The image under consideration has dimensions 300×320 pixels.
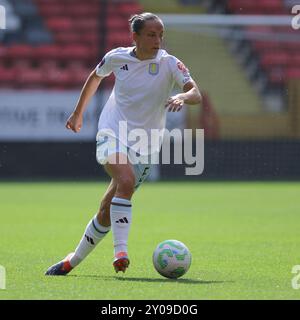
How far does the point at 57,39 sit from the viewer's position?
21.9 metres

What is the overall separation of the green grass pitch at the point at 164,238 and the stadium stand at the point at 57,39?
9.77 feet

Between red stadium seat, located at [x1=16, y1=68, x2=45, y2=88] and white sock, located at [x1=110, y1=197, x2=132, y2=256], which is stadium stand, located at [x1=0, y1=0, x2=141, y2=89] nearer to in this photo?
red stadium seat, located at [x1=16, y1=68, x2=45, y2=88]

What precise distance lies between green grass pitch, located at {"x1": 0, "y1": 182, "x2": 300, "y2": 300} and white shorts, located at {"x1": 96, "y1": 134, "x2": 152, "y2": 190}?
738mm

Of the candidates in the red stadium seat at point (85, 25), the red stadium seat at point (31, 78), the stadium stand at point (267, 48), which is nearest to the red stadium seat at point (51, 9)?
the red stadium seat at point (85, 25)

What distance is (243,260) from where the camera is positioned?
805cm

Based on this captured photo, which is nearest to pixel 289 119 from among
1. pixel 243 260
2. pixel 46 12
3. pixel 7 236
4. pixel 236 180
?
pixel 236 180

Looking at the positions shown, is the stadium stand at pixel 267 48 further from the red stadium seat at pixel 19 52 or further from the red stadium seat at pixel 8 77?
the red stadium seat at pixel 8 77

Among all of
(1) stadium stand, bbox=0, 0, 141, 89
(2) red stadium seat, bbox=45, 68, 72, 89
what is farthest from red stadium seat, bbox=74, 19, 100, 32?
(2) red stadium seat, bbox=45, 68, 72, 89

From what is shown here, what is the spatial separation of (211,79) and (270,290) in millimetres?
15460

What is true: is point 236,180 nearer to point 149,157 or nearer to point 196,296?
point 149,157

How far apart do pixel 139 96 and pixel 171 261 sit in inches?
50.1

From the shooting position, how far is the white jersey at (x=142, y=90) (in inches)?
284

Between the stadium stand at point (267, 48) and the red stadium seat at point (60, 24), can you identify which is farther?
the red stadium seat at point (60, 24)

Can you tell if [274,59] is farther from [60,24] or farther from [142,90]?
[142,90]
